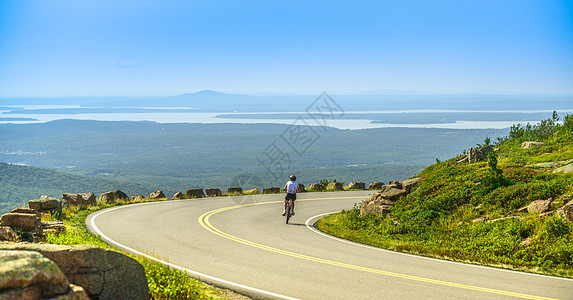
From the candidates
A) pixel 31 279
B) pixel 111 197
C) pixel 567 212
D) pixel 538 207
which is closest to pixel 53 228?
pixel 31 279

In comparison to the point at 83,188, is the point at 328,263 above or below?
above

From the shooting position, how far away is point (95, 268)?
702cm

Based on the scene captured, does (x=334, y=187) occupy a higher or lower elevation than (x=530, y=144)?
lower

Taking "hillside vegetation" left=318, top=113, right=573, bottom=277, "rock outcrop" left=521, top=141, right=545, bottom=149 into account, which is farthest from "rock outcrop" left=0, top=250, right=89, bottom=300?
"rock outcrop" left=521, top=141, right=545, bottom=149

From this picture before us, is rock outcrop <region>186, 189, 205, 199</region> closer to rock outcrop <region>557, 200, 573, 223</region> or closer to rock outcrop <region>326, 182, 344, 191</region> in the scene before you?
rock outcrop <region>326, 182, 344, 191</region>

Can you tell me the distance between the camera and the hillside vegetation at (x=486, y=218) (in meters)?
12.6

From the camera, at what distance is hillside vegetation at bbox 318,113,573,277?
12609 millimetres

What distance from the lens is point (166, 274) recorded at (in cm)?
946

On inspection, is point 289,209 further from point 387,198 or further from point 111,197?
point 111,197

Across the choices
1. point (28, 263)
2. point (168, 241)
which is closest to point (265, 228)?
point (168, 241)

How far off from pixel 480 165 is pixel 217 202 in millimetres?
15359

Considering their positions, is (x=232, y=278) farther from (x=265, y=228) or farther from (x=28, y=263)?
(x=265, y=228)

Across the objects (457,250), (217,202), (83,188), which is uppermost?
(457,250)

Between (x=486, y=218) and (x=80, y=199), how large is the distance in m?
20.4
